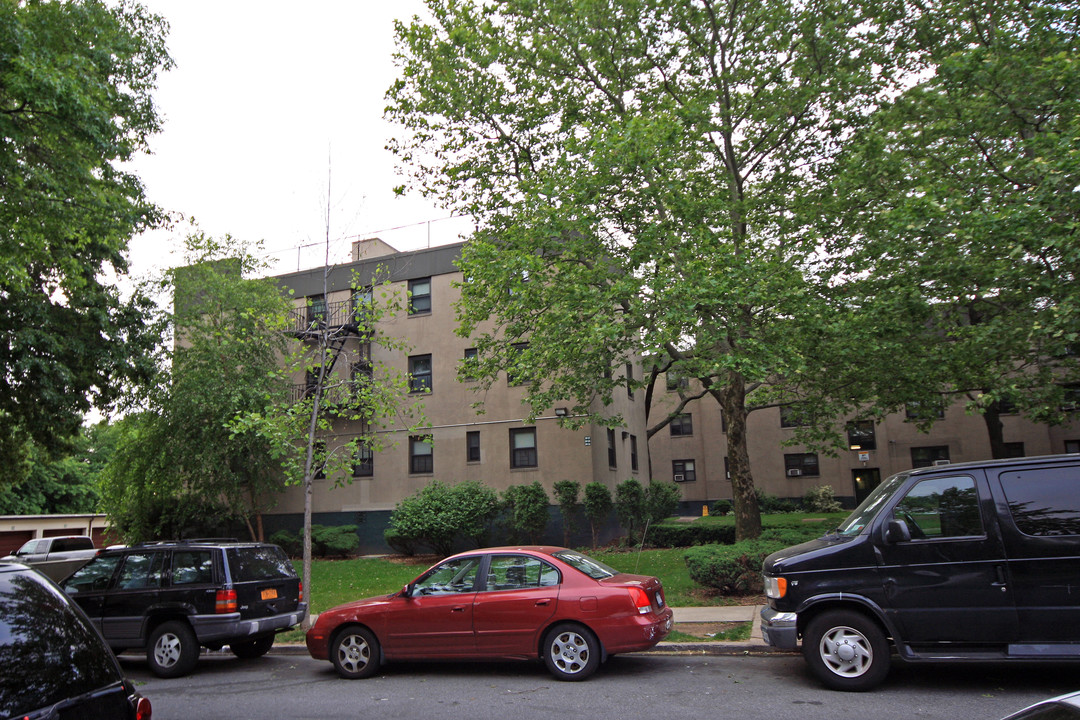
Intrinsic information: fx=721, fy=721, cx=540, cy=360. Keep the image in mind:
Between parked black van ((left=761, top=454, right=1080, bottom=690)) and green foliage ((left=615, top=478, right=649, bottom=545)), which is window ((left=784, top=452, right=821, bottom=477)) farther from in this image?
parked black van ((left=761, top=454, right=1080, bottom=690))

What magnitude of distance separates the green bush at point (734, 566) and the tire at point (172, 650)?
8.11m

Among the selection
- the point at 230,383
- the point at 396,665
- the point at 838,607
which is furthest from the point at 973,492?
the point at 230,383

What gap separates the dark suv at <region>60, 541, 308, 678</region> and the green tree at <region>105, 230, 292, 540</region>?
11.9 m

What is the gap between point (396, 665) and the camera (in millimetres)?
9531

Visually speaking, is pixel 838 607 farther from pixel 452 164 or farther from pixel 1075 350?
pixel 452 164

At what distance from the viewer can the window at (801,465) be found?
121 feet

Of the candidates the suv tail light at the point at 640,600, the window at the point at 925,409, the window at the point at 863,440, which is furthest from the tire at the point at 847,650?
the window at the point at 863,440

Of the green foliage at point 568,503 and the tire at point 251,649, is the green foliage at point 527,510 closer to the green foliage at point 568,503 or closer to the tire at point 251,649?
the green foliage at point 568,503

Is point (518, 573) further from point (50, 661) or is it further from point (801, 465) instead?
point (801, 465)

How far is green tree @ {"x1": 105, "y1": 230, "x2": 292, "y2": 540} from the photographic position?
23000 mm

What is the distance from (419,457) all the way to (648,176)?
49.4ft

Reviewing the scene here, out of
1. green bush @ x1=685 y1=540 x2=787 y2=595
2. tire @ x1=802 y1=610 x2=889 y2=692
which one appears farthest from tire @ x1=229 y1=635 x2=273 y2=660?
tire @ x1=802 y1=610 x2=889 y2=692

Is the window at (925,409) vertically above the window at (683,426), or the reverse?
the window at (683,426)

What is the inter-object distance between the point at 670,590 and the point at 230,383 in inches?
633
